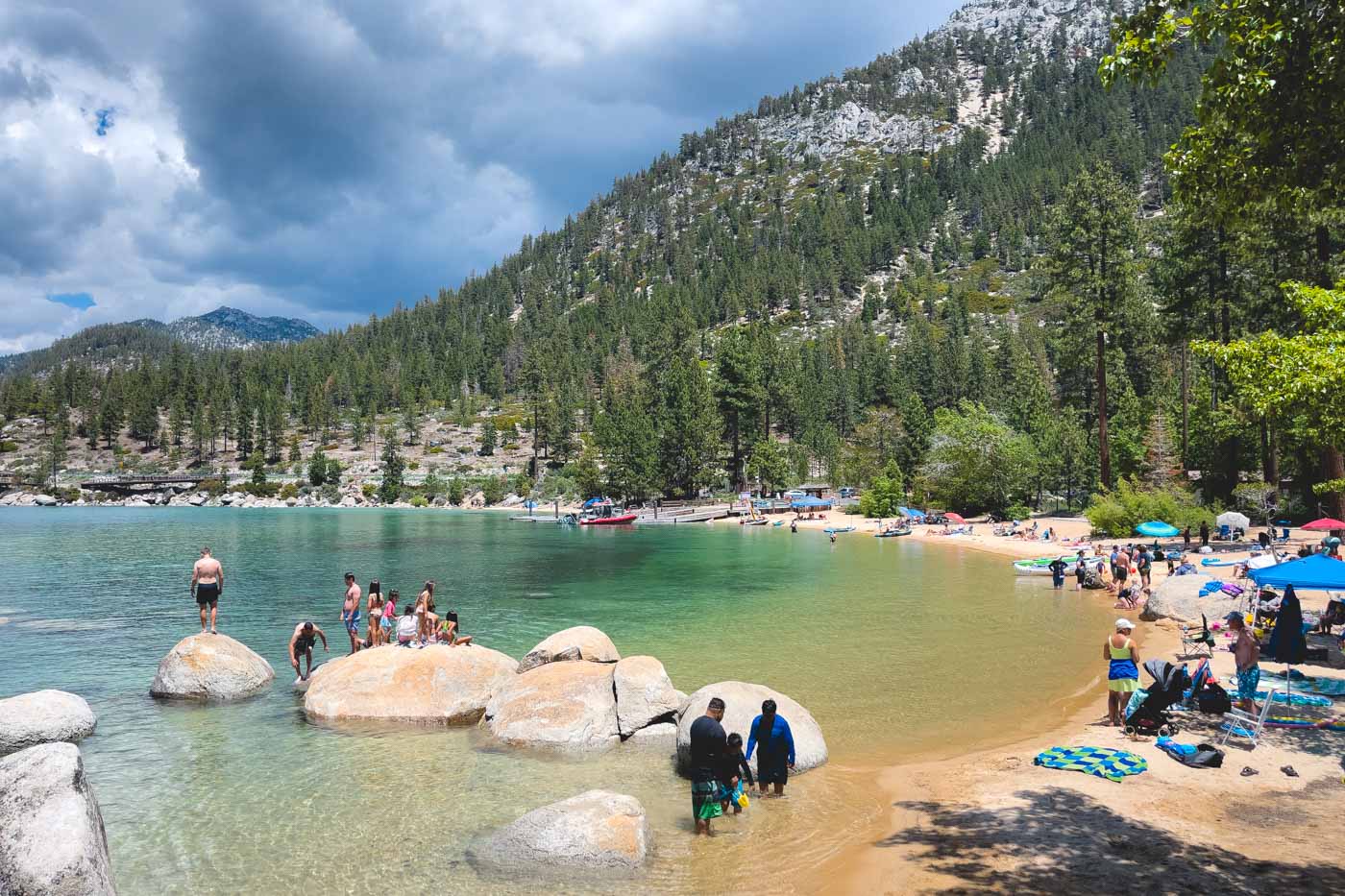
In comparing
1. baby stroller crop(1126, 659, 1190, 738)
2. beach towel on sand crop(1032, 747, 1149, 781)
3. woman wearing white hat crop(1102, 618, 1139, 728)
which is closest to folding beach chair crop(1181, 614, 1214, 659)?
woman wearing white hat crop(1102, 618, 1139, 728)

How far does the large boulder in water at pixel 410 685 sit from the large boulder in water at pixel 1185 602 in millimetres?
20194

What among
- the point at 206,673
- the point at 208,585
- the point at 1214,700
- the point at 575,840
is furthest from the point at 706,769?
the point at 208,585

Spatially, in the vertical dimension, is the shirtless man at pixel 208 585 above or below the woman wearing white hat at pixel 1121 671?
above

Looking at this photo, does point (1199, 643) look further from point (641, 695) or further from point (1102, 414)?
point (1102, 414)

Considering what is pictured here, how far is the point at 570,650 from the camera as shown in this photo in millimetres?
15102

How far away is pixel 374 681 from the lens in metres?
14.7

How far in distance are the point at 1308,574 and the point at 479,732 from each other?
16439 millimetres

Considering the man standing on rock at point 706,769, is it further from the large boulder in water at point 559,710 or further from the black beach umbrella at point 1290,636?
the black beach umbrella at point 1290,636

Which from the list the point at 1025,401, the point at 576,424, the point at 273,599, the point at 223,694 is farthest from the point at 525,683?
the point at 576,424

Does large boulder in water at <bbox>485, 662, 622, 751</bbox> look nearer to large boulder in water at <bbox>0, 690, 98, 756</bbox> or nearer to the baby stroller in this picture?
large boulder in water at <bbox>0, 690, 98, 756</bbox>

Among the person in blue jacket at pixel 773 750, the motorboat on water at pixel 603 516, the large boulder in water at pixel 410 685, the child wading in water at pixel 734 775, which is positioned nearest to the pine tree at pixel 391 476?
the motorboat on water at pixel 603 516

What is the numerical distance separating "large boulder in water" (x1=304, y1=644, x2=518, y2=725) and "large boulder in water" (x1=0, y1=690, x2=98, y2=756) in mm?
3707

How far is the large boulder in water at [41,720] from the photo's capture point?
40.8 ft

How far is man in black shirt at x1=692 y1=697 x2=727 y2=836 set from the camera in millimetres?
9102
